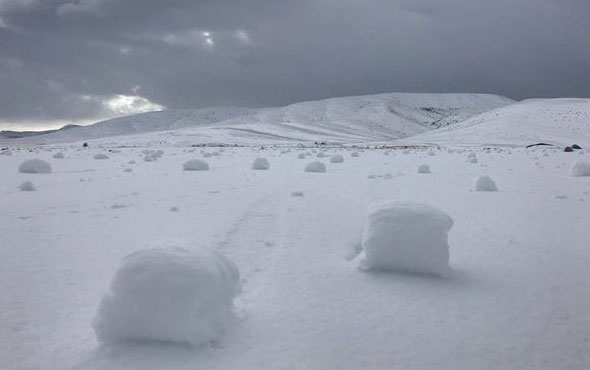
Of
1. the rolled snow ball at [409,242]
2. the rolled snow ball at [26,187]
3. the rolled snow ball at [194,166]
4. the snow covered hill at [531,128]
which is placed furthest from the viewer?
the snow covered hill at [531,128]

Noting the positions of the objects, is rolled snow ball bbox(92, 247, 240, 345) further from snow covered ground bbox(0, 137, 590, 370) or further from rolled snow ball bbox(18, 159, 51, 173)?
rolled snow ball bbox(18, 159, 51, 173)

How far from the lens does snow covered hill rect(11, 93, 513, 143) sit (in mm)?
104006

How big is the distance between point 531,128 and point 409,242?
6196 cm

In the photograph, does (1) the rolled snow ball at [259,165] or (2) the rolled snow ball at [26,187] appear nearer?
(2) the rolled snow ball at [26,187]

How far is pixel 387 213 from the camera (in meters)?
3.99

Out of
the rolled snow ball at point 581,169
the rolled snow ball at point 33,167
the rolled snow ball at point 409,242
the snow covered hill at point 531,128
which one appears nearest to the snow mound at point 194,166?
the rolled snow ball at point 33,167

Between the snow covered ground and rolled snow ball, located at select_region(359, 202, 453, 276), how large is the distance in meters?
0.09

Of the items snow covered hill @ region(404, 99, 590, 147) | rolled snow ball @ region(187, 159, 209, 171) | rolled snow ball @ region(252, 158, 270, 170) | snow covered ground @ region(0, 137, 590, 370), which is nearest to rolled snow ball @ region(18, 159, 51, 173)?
rolled snow ball @ region(187, 159, 209, 171)

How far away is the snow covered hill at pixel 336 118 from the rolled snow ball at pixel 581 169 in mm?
77529

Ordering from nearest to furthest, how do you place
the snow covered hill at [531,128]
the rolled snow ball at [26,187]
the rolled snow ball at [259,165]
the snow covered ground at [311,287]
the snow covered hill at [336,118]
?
the snow covered ground at [311,287]
the rolled snow ball at [26,187]
the rolled snow ball at [259,165]
the snow covered hill at [531,128]
the snow covered hill at [336,118]

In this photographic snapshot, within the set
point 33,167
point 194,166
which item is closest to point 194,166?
point 194,166

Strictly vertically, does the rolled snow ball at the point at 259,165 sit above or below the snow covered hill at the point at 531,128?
below

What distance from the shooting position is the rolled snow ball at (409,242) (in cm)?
387

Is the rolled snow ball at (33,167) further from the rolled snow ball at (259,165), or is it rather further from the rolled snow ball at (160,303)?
the rolled snow ball at (160,303)
